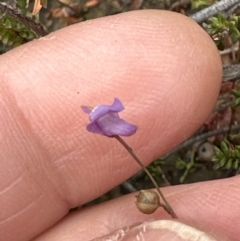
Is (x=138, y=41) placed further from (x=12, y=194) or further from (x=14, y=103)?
(x=12, y=194)

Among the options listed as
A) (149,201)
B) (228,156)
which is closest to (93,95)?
(149,201)

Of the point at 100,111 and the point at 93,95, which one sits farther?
the point at 93,95

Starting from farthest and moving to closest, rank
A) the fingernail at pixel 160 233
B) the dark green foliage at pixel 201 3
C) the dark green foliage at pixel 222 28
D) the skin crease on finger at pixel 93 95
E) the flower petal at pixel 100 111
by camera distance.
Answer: the dark green foliage at pixel 201 3 → the dark green foliage at pixel 222 28 → the skin crease on finger at pixel 93 95 → the fingernail at pixel 160 233 → the flower petal at pixel 100 111

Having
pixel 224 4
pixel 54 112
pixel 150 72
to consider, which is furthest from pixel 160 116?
pixel 224 4

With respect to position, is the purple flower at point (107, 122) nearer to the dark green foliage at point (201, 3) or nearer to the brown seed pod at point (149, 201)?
the brown seed pod at point (149, 201)

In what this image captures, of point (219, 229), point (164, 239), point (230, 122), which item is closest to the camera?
point (164, 239)

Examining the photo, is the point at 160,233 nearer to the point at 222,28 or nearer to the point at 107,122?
the point at 107,122

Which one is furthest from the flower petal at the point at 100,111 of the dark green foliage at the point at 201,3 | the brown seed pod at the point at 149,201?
the dark green foliage at the point at 201,3
